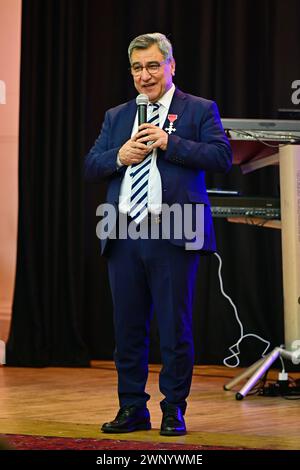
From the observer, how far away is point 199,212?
2.92 metres

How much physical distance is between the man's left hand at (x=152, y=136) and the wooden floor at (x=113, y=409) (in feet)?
3.25

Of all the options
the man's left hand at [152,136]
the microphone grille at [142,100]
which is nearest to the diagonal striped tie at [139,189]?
the man's left hand at [152,136]

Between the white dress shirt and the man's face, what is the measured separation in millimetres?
34

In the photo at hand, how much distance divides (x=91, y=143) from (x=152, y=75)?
2651 millimetres

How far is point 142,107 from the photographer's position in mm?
2803

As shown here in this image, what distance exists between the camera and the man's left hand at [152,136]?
282cm

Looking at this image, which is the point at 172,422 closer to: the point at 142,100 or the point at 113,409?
the point at 113,409

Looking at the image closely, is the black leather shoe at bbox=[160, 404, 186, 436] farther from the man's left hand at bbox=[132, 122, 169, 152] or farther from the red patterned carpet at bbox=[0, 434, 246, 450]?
the man's left hand at bbox=[132, 122, 169, 152]

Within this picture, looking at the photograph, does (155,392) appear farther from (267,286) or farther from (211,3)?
(211,3)

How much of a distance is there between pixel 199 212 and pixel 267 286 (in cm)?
245

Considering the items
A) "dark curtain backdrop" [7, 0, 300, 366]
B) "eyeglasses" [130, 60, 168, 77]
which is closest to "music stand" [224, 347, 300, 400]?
"dark curtain backdrop" [7, 0, 300, 366]

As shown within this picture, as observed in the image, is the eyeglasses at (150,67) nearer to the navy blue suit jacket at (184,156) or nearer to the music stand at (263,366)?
the navy blue suit jacket at (184,156)
